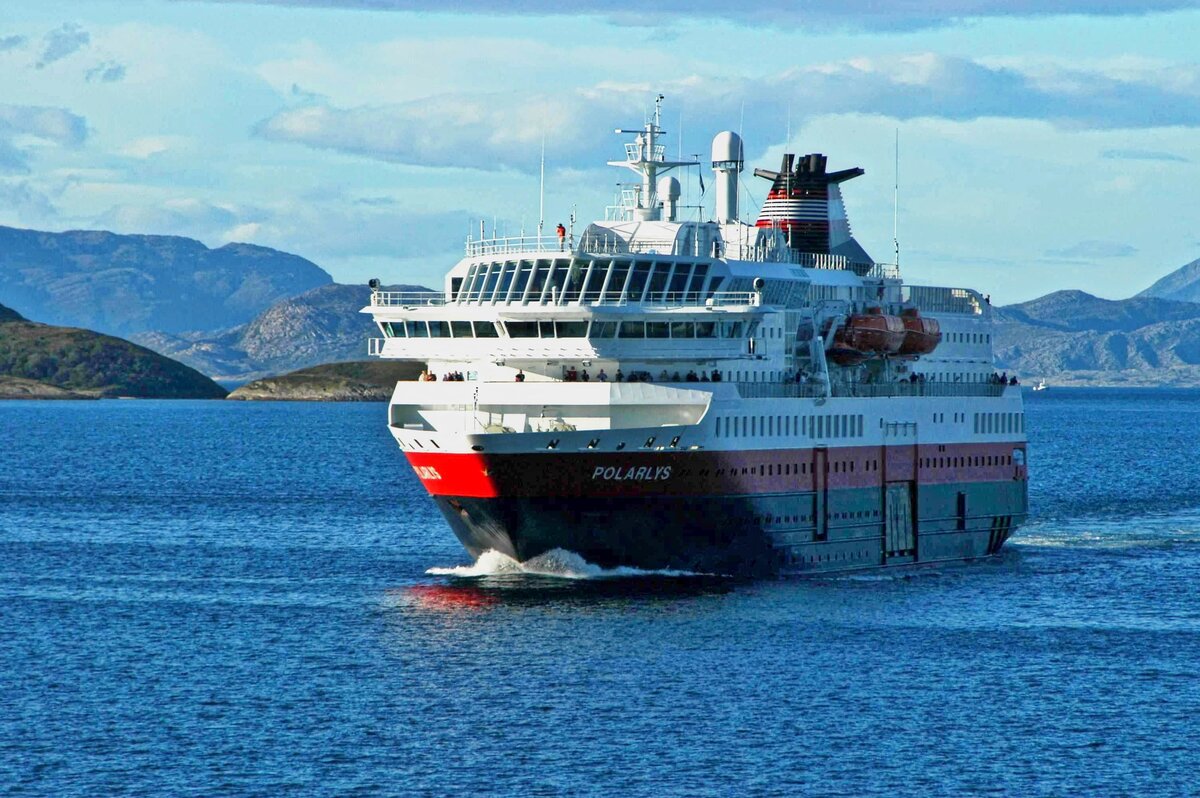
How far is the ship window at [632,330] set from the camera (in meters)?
63.1

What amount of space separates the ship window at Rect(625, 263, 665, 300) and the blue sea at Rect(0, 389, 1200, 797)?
8583mm

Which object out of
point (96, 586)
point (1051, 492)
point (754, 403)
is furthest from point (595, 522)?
point (1051, 492)

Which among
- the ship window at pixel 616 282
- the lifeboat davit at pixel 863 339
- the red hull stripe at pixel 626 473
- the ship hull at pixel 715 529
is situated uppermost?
the ship window at pixel 616 282

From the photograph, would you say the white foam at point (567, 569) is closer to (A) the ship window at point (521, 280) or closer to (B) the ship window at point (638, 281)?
(A) the ship window at point (521, 280)

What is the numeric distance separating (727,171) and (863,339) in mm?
9608

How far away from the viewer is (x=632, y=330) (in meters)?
63.2

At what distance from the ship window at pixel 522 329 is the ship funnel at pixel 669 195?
10.4m

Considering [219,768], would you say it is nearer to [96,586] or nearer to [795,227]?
[96,586]

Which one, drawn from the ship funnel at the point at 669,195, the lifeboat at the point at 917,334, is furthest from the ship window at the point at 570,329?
the lifeboat at the point at 917,334

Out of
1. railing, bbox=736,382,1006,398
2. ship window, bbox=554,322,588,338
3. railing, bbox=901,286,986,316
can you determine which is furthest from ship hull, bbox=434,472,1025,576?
railing, bbox=901,286,986,316

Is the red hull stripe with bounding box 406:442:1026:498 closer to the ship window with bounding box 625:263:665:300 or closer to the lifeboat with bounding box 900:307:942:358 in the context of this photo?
the ship window with bounding box 625:263:665:300

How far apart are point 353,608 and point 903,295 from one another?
28450mm

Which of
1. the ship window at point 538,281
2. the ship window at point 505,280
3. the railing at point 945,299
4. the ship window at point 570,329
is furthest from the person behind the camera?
the railing at point 945,299

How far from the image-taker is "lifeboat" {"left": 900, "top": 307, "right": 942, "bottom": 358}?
76125mm
